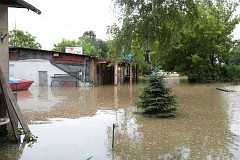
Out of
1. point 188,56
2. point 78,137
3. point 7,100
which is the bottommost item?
point 78,137

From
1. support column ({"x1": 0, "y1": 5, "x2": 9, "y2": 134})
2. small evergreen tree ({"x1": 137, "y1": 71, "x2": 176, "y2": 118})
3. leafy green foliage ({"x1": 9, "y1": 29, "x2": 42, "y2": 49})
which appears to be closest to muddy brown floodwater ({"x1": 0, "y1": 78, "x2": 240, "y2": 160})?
small evergreen tree ({"x1": 137, "y1": 71, "x2": 176, "y2": 118})

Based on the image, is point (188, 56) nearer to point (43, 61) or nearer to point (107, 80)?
point (107, 80)

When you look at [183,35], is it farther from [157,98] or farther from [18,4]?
[18,4]

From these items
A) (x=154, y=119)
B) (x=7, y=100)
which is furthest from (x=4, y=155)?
(x=154, y=119)

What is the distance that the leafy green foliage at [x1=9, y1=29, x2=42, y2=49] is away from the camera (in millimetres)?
53094

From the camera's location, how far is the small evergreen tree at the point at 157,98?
11454 millimetres

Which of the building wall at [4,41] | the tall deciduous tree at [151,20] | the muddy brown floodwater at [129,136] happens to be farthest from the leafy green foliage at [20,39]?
the building wall at [4,41]

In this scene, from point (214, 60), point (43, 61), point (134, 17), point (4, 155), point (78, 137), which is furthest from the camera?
point (214, 60)

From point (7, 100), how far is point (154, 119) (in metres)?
5.61

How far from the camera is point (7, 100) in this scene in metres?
7.20

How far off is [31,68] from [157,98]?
22.8 metres

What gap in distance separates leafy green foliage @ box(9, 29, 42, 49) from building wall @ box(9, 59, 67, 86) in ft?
75.7

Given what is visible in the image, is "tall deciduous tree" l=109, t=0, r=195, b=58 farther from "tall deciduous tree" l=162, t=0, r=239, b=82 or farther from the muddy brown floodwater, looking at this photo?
"tall deciduous tree" l=162, t=0, r=239, b=82

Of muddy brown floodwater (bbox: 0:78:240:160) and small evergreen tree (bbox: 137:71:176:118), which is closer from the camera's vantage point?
muddy brown floodwater (bbox: 0:78:240:160)
